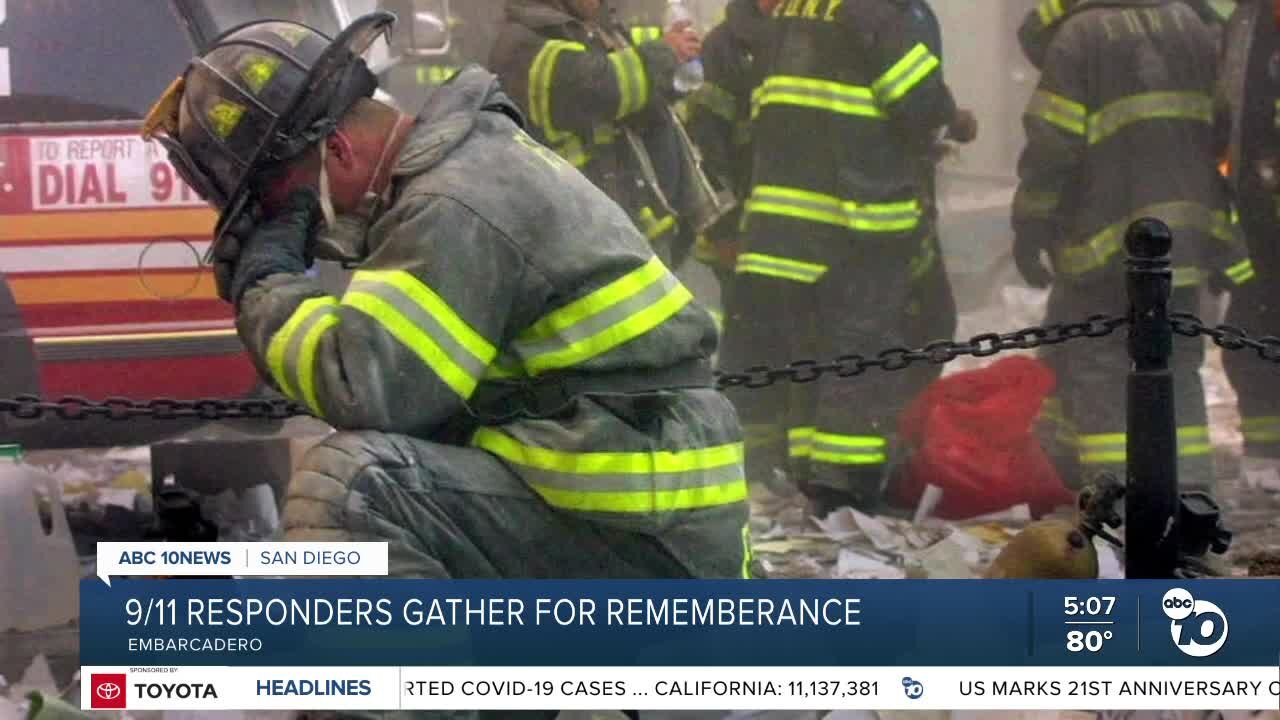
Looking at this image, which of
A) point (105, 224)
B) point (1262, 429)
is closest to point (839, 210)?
point (1262, 429)

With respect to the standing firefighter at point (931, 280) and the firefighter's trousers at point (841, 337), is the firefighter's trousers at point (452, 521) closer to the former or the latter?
the firefighter's trousers at point (841, 337)

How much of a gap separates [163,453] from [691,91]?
5.84 feet

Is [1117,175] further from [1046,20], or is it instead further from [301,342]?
[301,342]

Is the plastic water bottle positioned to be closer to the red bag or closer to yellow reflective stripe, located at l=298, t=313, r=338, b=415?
the red bag

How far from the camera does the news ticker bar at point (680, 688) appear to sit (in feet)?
10.5

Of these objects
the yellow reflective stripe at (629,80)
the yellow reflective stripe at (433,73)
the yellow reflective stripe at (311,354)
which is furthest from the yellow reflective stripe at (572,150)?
the yellow reflective stripe at (311,354)

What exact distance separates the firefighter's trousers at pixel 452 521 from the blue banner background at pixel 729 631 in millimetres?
59

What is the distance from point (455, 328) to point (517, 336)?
15 centimetres

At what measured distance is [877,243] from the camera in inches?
212

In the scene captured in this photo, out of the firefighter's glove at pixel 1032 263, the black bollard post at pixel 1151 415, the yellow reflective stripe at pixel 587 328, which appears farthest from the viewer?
the firefighter's glove at pixel 1032 263

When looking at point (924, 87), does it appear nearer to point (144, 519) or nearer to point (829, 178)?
point (829, 178)

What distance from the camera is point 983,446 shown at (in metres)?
5.35

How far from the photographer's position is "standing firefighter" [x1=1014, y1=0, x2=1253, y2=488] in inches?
207

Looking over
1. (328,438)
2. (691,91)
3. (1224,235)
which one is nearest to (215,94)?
(328,438)
